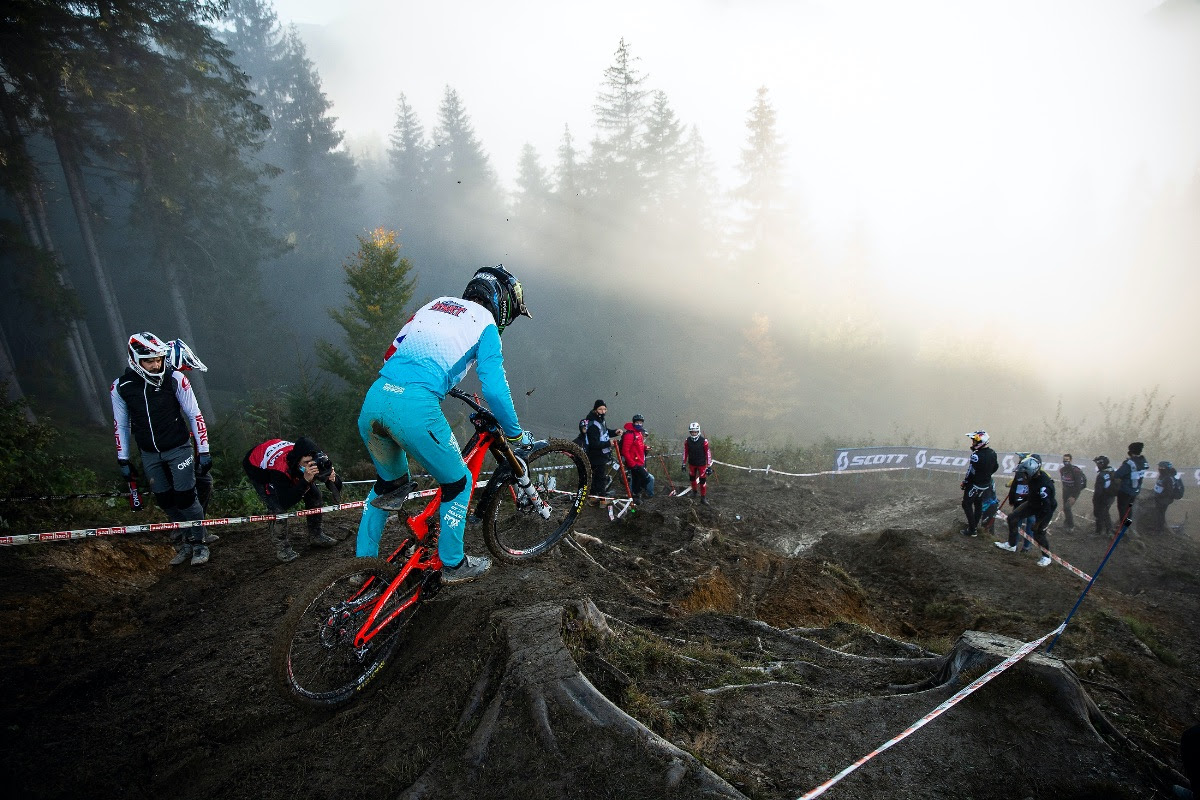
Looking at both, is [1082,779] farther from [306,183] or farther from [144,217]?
[306,183]

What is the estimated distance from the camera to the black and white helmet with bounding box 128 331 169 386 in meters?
5.71

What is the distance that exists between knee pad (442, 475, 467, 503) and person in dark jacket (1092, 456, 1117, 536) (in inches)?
667

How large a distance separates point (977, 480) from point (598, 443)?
27.5 ft

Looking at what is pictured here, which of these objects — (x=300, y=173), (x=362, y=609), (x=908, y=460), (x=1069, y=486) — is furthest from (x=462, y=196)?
(x=362, y=609)

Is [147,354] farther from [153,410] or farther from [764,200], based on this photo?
[764,200]

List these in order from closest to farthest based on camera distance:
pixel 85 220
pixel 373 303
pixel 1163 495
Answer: pixel 1163 495
pixel 85 220
pixel 373 303

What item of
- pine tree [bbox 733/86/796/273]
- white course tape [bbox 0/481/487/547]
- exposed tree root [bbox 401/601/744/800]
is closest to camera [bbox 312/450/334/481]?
white course tape [bbox 0/481/487/547]

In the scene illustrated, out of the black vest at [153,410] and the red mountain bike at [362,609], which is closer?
the red mountain bike at [362,609]

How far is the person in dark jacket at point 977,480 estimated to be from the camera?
11.5 meters

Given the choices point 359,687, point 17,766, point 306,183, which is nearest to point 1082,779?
point 359,687

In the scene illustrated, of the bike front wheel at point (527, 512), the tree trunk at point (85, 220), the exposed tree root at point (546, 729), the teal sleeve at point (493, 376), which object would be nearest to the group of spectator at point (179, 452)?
the bike front wheel at point (527, 512)

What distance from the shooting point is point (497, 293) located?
4.33 m

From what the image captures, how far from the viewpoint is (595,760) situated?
2.56 m

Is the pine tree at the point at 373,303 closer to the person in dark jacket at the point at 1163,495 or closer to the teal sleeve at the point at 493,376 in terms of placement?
the teal sleeve at the point at 493,376
